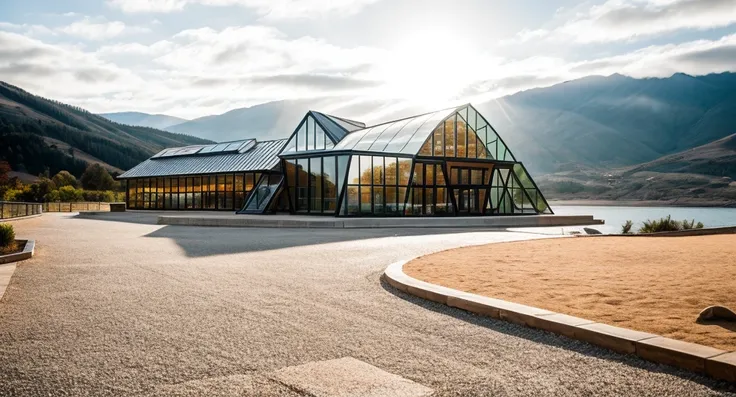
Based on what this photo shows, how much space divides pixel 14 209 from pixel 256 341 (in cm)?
4129

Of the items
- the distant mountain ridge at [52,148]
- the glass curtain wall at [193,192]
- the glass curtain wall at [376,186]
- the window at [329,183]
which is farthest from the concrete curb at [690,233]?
the distant mountain ridge at [52,148]

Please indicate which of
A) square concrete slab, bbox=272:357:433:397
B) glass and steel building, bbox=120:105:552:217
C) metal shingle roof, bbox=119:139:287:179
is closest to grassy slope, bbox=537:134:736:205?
glass and steel building, bbox=120:105:552:217

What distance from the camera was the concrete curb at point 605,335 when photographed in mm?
4734

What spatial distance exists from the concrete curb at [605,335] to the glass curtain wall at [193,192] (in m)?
41.1

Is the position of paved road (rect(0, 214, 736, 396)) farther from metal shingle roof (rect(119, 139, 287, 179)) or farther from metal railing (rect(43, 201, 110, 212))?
metal railing (rect(43, 201, 110, 212))

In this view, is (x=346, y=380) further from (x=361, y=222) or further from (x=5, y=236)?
(x=361, y=222)

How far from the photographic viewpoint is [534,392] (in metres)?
4.30

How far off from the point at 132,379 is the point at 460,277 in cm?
648

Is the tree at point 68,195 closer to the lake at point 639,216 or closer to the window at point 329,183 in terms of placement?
the window at point 329,183

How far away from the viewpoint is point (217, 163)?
2082 inches

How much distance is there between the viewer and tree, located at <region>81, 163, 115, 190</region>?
10444 centimetres

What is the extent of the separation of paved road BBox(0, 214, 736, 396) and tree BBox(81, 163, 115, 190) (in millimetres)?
103874

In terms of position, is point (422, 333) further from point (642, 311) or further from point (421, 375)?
point (642, 311)

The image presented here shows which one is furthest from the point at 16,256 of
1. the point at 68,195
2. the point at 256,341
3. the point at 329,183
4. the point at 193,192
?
the point at 68,195
